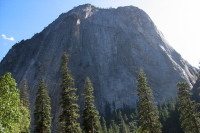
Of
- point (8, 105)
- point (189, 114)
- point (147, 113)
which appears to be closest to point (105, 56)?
point (189, 114)

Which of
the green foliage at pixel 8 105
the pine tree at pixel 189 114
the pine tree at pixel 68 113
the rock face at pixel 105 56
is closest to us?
the green foliage at pixel 8 105

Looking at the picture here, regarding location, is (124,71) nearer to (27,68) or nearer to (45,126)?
(27,68)

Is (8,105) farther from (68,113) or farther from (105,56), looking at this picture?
(105,56)

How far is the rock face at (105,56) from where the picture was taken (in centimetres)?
12275

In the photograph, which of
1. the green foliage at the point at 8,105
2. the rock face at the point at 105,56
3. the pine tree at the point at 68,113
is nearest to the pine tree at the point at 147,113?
the pine tree at the point at 68,113

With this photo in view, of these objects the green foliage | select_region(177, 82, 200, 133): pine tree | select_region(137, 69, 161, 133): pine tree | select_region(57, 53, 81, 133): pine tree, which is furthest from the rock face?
the green foliage

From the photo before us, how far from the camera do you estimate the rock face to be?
123 meters

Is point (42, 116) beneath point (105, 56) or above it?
beneath

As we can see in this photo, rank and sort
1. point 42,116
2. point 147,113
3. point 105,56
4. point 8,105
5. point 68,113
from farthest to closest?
point 105,56 < point 42,116 < point 68,113 < point 147,113 < point 8,105

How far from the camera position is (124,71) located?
430 feet

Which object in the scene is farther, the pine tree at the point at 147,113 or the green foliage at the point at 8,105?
the pine tree at the point at 147,113

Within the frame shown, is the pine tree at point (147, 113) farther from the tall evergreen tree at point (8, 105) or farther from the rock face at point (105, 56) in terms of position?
the rock face at point (105, 56)

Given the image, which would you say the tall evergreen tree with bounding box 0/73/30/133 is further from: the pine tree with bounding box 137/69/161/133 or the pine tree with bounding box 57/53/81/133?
the pine tree with bounding box 137/69/161/133

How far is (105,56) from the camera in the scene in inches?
5497
